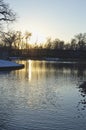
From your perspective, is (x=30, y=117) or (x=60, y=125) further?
(x=30, y=117)

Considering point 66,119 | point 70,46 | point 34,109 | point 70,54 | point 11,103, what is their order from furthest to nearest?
point 70,46
point 70,54
point 11,103
point 34,109
point 66,119

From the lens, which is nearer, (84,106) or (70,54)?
(84,106)

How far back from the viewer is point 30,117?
46.9 ft

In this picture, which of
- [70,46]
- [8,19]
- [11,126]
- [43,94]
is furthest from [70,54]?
[11,126]

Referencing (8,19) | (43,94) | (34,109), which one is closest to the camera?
(34,109)

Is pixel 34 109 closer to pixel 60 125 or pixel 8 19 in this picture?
pixel 60 125

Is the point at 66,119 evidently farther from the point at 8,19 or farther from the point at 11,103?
the point at 8,19

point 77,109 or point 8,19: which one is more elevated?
point 8,19

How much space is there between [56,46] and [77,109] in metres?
174

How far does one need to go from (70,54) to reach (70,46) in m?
38.4

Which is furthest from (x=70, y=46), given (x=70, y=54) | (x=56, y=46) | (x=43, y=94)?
(x=43, y=94)

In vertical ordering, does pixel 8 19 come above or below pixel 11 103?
above

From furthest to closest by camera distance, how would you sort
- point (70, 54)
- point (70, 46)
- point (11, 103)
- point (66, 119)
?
point (70, 46) → point (70, 54) → point (11, 103) → point (66, 119)

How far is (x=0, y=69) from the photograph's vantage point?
48.0 meters
